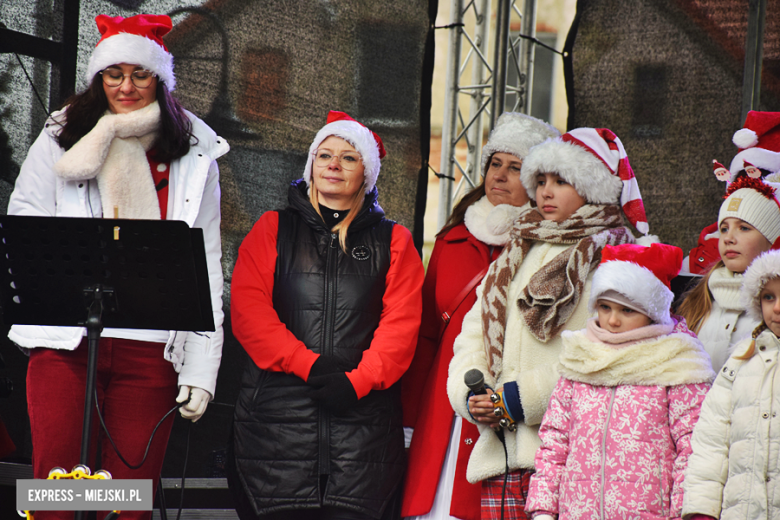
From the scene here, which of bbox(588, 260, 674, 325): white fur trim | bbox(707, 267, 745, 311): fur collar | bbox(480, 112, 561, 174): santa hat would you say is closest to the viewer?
bbox(588, 260, 674, 325): white fur trim

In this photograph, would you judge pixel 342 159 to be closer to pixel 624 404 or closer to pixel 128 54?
pixel 128 54

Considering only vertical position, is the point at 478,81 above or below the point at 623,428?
above

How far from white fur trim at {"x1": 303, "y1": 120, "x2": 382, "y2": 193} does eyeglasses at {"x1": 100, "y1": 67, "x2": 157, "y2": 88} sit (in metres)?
0.69

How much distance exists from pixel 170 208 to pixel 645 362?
1.66 m

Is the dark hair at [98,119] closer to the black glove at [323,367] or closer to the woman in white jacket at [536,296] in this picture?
the black glove at [323,367]

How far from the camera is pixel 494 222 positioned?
3045 millimetres

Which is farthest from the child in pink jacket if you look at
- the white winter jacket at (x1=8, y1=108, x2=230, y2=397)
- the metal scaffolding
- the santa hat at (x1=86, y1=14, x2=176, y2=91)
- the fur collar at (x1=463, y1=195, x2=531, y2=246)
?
the metal scaffolding

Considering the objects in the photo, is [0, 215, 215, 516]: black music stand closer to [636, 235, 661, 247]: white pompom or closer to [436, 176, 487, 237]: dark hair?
[436, 176, 487, 237]: dark hair

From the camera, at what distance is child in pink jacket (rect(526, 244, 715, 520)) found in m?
2.23

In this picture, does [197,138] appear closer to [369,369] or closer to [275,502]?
[369,369]

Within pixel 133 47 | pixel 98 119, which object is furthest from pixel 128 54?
pixel 98 119

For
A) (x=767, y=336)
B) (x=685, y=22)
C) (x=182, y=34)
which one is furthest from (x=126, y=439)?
(x=685, y=22)

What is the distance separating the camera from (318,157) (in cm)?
312

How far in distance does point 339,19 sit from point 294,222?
1784mm
